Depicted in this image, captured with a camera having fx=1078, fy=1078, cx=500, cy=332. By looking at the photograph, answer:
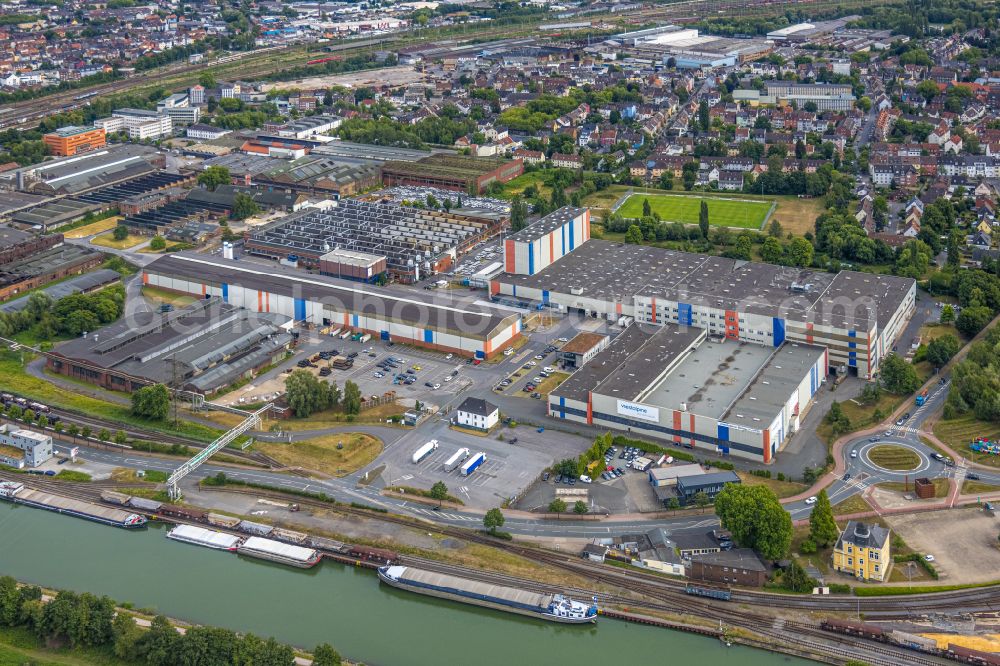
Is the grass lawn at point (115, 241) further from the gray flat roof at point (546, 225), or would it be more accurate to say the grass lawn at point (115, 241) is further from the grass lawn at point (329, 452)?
the grass lawn at point (329, 452)

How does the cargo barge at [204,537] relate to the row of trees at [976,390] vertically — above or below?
below

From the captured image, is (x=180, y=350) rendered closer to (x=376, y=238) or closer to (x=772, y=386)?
(x=376, y=238)

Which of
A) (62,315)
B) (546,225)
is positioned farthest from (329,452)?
(546,225)

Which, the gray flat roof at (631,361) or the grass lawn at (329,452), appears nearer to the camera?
the grass lawn at (329,452)

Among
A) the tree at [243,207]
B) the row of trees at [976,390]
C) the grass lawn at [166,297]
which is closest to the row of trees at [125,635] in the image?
the grass lawn at [166,297]

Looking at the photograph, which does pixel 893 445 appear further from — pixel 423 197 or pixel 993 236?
pixel 423 197

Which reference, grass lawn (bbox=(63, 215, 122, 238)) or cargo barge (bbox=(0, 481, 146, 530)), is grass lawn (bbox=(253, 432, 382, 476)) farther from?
grass lawn (bbox=(63, 215, 122, 238))

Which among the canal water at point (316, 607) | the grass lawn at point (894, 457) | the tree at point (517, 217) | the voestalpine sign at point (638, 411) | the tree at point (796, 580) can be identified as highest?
the tree at point (517, 217)
